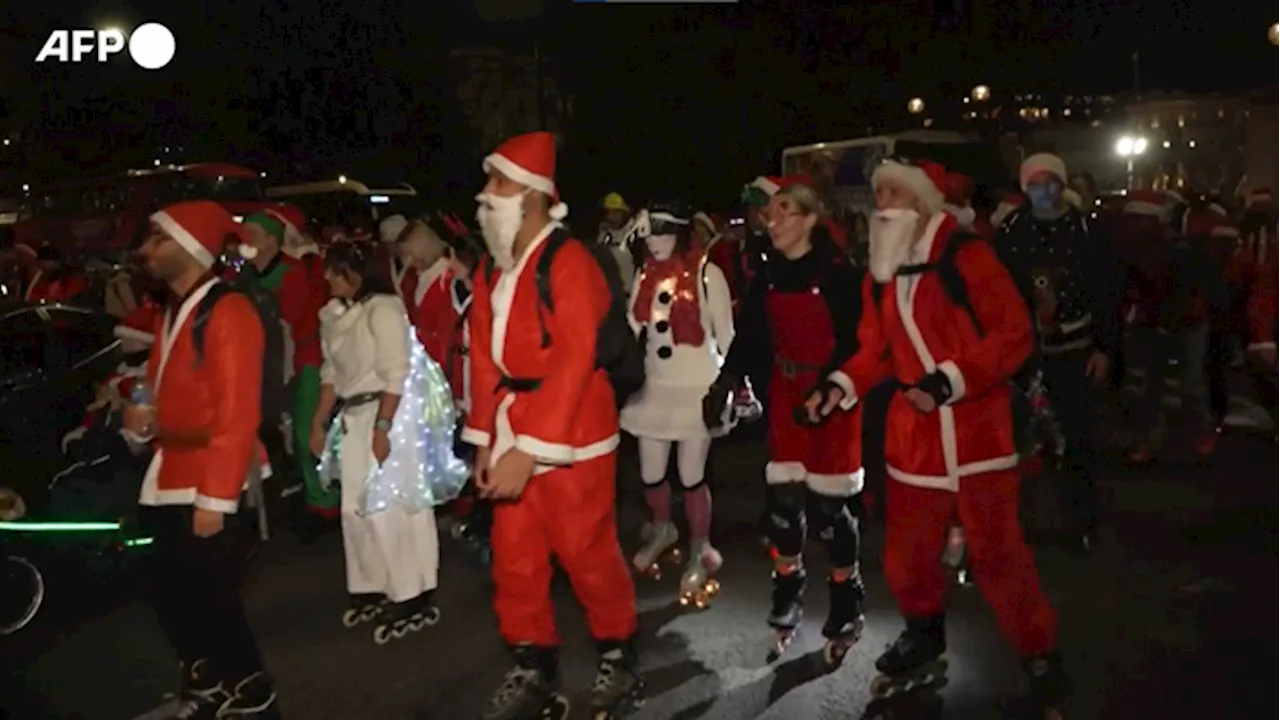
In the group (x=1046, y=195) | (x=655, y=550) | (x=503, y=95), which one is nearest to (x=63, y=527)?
(x=655, y=550)

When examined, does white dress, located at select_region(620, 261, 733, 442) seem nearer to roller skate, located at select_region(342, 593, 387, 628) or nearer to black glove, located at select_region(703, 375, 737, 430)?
black glove, located at select_region(703, 375, 737, 430)

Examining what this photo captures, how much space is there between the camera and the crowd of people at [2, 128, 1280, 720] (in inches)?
188

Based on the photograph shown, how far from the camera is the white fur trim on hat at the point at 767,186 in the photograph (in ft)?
19.4

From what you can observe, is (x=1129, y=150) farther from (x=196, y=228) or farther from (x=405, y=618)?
(x=196, y=228)

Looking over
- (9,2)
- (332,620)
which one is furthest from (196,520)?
(9,2)

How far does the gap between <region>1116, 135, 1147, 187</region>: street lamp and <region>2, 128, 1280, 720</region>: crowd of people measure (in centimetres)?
2457

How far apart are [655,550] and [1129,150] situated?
87.8 ft

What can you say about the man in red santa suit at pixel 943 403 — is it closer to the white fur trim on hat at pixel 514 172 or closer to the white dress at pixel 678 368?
the white fur trim on hat at pixel 514 172

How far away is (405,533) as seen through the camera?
633cm

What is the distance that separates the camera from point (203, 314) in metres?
4.65

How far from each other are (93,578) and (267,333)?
3138 millimetres

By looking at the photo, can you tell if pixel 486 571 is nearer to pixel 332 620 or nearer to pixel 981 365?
pixel 332 620

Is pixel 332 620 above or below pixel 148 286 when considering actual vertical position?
below

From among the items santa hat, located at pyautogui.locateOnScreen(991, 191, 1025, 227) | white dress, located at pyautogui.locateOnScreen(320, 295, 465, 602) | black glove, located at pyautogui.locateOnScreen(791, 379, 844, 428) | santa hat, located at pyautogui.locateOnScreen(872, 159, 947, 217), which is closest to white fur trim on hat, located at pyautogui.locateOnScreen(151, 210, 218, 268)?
white dress, located at pyautogui.locateOnScreen(320, 295, 465, 602)
